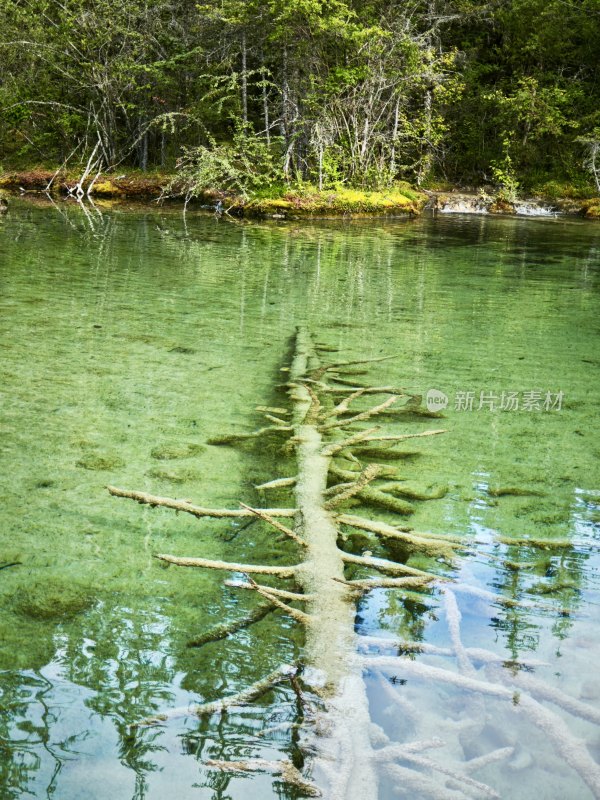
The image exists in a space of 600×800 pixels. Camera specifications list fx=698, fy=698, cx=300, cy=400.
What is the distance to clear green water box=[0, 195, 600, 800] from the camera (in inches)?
65.8

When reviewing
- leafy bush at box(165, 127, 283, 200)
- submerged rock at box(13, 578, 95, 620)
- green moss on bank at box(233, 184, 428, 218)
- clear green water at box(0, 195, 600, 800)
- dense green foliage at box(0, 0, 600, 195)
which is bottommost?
submerged rock at box(13, 578, 95, 620)

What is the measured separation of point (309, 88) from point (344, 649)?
19.0 m

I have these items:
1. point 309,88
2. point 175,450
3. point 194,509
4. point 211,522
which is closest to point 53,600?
point 194,509

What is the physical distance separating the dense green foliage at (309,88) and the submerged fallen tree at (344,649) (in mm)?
16326

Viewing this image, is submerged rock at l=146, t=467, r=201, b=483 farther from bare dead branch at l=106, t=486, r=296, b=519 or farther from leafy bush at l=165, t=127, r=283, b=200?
leafy bush at l=165, t=127, r=283, b=200

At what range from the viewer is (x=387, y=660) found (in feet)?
6.17

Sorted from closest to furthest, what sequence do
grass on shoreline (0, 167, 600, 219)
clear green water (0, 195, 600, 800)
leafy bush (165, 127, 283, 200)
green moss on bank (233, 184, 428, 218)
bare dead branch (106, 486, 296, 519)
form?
clear green water (0, 195, 600, 800), bare dead branch (106, 486, 296, 519), green moss on bank (233, 184, 428, 218), grass on shoreline (0, 167, 600, 219), leafy bush (165, 127, 283, 200)

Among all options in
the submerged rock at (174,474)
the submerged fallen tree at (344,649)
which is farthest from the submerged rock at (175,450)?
the submerged fallen tree at (344,649)

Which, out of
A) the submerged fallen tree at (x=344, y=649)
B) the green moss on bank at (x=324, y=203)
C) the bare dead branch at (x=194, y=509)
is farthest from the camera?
the green moss on bank at (x=324, y=203)

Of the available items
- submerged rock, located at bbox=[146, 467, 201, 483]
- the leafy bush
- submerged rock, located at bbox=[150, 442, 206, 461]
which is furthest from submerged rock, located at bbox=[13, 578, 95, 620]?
the leafy bush

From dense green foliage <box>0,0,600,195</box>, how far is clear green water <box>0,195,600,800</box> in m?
12.5

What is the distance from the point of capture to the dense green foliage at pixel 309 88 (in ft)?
60.6

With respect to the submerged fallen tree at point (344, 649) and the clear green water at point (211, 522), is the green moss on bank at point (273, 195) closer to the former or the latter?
the clear green water at point (211, 522)

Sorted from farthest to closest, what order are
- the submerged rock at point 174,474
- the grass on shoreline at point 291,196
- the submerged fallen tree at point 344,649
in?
the grass on shoreline at point 291,196, the submerged rock at point 174,474, the submerged fallen tree at point 344,649
